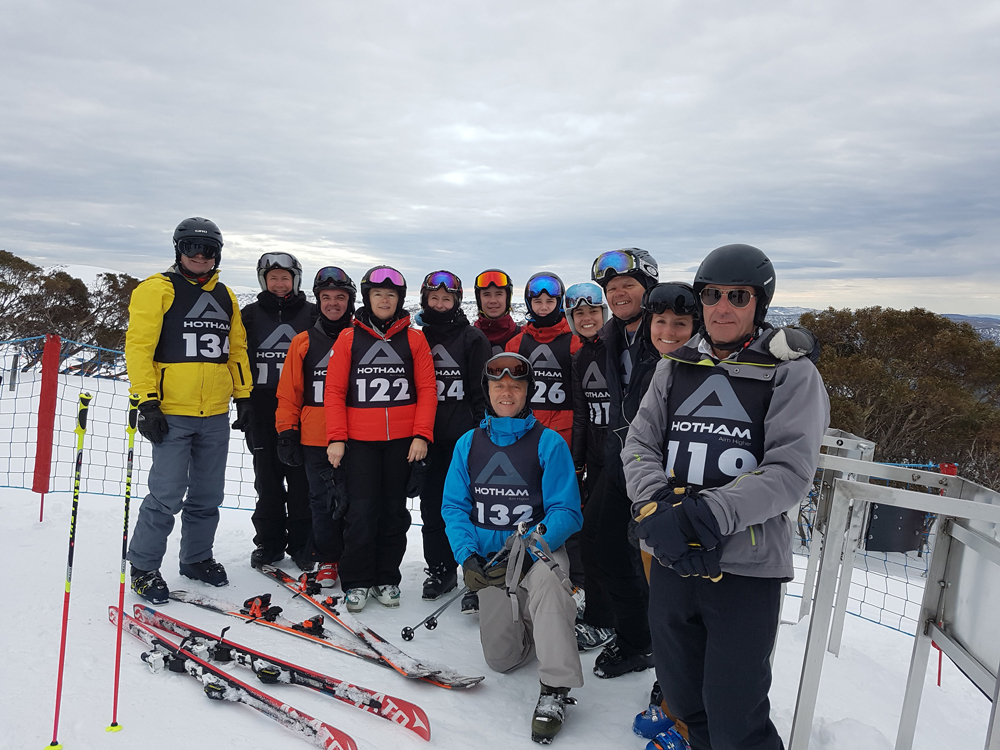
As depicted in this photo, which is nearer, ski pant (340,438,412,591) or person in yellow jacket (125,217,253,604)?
person in yellow jacket (125,217,253,604)

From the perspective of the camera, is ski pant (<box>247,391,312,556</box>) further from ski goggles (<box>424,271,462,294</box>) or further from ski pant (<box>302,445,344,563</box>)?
ski goggles (<box>424,271,462,294</box>)

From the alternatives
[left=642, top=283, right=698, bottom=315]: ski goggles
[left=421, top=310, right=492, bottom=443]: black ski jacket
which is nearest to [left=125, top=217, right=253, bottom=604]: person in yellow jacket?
[left=421, top=310, right=492, bottom=443]: black ski jacket

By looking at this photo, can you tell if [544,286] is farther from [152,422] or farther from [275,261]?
[152,422]

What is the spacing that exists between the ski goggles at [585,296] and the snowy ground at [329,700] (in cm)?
229

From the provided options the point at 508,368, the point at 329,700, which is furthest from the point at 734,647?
the point at 329,700

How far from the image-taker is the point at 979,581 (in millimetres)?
2203

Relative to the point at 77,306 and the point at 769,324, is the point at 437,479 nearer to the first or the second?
the point at 769,324

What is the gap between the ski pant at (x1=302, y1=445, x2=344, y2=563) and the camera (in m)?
4.41

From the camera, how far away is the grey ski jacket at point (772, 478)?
2.00 metres

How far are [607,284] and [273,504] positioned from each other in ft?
10.8

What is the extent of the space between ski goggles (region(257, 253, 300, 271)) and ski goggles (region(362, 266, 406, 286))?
0.97 m

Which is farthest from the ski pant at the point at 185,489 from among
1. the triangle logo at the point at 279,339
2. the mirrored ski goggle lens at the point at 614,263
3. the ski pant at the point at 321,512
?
the mirrored ski goggle lens at the point at 614,263

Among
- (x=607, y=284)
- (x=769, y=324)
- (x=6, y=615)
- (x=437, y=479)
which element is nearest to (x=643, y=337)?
(x=607, y=284)

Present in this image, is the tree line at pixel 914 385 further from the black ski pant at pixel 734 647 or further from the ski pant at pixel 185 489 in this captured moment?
the ski pant at pixel 185 489
